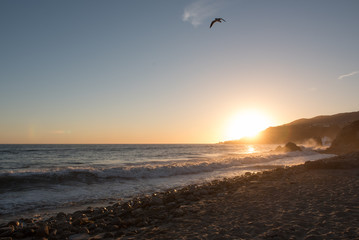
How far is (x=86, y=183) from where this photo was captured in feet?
48.2

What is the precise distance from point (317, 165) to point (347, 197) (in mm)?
9974

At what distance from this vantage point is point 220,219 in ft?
20.0

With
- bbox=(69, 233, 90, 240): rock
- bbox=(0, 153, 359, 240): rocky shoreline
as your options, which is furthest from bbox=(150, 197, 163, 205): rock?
bbox=(69, 233, 90, 240): rock

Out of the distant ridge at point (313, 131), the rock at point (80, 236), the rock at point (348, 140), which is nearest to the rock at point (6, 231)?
the rock at point (80, 236)

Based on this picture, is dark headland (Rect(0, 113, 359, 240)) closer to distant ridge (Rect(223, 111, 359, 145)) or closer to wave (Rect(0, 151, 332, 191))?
wave (Rect(0, 151, 332, 191))

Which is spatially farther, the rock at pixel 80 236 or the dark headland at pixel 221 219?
the rock at pixel 80 236

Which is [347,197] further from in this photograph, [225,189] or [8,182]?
[8,182]

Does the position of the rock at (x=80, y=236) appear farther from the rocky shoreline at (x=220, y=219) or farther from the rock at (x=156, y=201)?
the rock at (x=156, y=201)

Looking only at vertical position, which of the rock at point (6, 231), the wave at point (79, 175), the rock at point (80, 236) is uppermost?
the rock at point (6, 231)

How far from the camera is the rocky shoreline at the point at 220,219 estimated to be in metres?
5.00

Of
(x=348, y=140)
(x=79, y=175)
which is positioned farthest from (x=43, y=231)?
(x=348, y=140)

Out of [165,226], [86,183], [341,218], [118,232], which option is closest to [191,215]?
[165,226]

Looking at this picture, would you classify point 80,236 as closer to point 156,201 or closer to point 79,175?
point 156,201

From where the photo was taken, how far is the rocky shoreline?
5.00 metres
